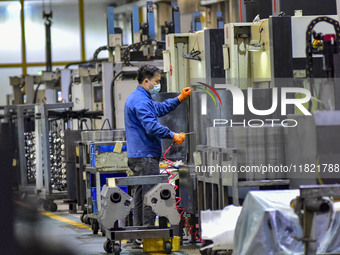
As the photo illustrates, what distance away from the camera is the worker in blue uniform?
7551 millimetres

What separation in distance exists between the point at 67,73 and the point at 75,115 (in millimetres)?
3687

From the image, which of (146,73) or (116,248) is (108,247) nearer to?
(116,248)

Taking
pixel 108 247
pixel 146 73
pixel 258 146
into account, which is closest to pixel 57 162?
pixel 108 247

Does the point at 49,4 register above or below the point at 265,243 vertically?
above

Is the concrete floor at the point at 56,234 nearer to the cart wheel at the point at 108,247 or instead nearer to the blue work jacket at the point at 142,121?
the cart wheel at the point at 108,247

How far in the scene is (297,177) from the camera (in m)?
5.95

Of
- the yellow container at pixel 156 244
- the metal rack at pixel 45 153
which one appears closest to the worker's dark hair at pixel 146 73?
the yellow container at pixel 156 244

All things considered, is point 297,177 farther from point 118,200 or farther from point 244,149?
point 118,200

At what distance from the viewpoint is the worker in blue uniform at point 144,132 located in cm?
755

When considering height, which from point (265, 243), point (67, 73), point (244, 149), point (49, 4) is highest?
point (49, 4)

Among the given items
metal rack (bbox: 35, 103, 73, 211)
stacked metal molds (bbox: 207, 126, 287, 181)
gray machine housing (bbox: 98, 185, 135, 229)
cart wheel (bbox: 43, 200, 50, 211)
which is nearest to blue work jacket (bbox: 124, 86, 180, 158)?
gray machine housing (bbox: 98, 185, 135, 229)

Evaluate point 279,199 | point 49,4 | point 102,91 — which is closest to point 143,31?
point 102,91

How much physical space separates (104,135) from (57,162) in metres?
2.46

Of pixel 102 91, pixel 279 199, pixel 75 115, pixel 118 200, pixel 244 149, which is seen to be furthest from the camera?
pixel 102 91
